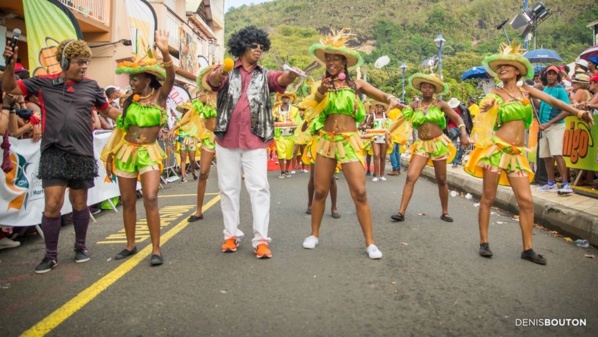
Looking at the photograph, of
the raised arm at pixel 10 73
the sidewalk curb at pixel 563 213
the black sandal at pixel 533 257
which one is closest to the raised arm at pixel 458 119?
the sidewalk curb at pixel 563 213

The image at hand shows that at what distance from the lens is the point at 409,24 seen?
127875mm

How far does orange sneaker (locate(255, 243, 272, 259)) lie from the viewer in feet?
14.6

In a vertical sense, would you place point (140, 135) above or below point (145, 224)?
above

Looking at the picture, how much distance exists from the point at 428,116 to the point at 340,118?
2.42 meters

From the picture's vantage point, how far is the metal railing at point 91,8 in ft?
54.1

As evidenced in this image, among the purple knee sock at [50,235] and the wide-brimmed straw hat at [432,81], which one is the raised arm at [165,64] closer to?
the purple knee sock at [50,235]

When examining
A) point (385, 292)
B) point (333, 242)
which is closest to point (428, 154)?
point (333, 242)

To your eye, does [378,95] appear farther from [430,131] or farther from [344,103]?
[430,131]

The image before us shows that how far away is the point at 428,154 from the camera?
22.1 ft

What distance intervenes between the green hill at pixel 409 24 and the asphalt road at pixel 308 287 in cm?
7194

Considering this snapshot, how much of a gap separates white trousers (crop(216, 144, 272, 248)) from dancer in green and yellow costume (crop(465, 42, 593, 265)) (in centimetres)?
224

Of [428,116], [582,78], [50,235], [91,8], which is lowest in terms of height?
[50,235]

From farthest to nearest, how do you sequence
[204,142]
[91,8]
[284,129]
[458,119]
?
[91,8]
[284,129]
[204,142]
[458,119]

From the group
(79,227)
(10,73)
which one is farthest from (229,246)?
(10,73)
